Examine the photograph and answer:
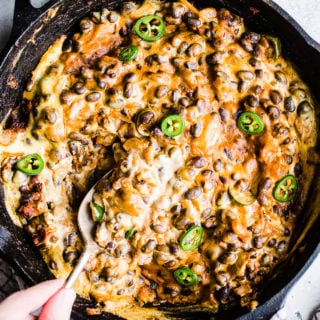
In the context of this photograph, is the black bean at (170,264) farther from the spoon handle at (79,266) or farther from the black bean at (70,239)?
the black bean at (70,239)

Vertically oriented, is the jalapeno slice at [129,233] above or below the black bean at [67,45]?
below

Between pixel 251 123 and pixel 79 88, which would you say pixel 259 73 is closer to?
pixel 251 123

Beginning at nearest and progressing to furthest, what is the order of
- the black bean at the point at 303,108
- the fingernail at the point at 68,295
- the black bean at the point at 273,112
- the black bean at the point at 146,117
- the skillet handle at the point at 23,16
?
the fingernail at the point at 68,295, the skillet handle at the point at 23,16, the black bean at the point at 146,117, the black bean at the point at 273,112, the black bean at the point at 303,108

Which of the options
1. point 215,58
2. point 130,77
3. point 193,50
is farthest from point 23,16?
point 215,58

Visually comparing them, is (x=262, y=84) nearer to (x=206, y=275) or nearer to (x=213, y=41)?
(x=213, y=41)

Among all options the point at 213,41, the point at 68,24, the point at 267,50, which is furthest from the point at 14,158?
the point at 267,50

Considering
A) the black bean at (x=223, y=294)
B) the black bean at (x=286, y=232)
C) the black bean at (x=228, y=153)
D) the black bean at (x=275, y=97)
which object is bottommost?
the black bean at (x=223, y=294)

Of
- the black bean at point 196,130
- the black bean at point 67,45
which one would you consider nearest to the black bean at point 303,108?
the black bean at point 196,130
